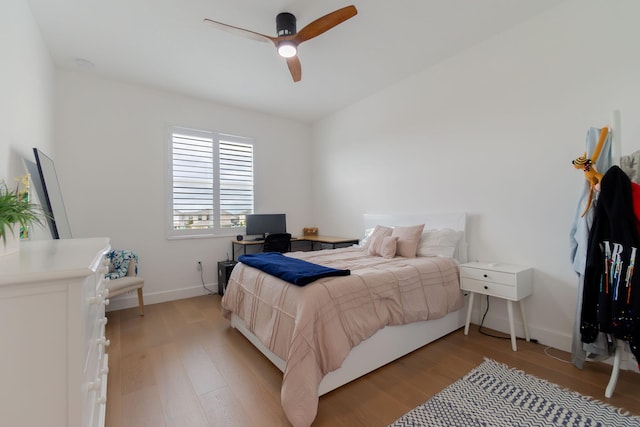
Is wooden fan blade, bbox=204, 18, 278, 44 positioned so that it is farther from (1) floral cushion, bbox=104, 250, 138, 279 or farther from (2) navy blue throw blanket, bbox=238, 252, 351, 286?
(1) floral cushion, bbox=104, 250, 138, 279

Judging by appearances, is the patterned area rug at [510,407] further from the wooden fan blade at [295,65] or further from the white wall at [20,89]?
the white wall at [20,89]

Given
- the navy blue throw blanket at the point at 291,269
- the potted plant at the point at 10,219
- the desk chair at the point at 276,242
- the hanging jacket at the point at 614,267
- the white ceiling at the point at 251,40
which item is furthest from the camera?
the desk chair at the point at 276,242

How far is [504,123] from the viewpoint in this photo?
282cm

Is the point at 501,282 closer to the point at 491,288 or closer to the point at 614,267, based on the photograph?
the point at 491,288

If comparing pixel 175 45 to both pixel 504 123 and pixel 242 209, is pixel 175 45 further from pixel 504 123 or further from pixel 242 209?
pixel 504 123

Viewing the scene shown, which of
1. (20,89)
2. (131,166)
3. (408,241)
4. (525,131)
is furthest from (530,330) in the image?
(131,166)

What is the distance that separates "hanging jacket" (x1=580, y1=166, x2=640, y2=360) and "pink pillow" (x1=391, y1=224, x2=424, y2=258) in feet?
4.60

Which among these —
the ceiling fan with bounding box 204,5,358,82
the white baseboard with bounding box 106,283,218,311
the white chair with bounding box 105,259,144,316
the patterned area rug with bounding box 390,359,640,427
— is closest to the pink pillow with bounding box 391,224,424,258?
the patterned area rug with bounding box 390,359,640,427

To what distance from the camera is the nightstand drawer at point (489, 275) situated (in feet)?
8.02

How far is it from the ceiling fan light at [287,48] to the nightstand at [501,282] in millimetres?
2616

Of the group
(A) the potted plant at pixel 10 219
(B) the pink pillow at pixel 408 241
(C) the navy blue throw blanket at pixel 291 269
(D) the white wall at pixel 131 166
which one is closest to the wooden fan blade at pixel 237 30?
(A) the potted plant at pixel 10 219

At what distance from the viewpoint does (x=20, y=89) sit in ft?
6.82

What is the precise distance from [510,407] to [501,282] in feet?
3.45

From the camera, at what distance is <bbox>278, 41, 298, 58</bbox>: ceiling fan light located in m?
2.46
